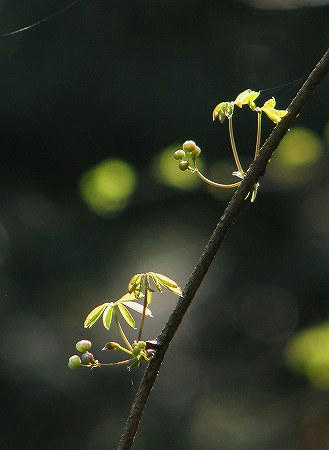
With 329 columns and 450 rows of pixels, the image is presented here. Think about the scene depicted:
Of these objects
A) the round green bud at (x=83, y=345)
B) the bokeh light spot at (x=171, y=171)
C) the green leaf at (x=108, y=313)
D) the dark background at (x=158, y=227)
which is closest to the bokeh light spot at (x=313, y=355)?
the dark background at (x=158, y=227)

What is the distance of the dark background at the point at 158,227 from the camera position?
6.86 feet

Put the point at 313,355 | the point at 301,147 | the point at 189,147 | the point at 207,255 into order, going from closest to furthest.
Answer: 1. the point at 207,255
2. the point at 189,147
3. the point at 313,355
4. the point at 301,147

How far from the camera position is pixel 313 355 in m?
1.73

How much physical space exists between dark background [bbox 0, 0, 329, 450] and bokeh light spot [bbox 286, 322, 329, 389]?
11.6 inches

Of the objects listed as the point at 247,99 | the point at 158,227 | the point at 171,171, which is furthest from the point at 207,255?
the point at 158,227

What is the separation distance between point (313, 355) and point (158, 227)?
0.70 m

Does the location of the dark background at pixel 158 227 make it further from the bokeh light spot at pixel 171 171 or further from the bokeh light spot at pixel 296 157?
the bokeh light spot at pixel 171 171

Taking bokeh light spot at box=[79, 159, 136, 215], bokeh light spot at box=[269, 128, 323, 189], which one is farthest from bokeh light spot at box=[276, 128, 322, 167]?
bokeh light spot at box=[79, 159, 136, 215]

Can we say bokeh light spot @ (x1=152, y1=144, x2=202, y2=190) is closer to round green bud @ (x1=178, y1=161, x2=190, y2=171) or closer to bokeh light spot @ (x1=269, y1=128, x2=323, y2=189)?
bokeh light spot @ (x1=269, y1=128, x2=323, y2=189)

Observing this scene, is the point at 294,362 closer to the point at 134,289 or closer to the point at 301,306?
the point at 301,306

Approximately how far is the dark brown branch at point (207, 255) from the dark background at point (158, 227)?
167 centimetres

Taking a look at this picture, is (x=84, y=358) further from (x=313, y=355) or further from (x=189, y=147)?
(x=313, y=355)

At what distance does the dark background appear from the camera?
6.86ft

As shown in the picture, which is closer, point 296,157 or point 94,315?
point 94,315
